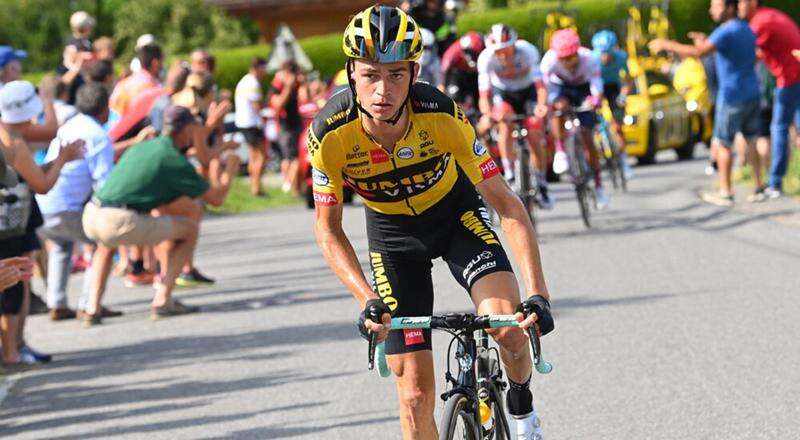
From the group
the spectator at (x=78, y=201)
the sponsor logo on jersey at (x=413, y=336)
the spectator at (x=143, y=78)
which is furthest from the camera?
the spectator at (x=143, y=78)

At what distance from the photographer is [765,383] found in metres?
8.56

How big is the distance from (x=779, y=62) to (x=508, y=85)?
3.28 m

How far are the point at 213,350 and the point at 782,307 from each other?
12.8 ft

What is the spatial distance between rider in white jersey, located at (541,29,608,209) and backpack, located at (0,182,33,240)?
24.1 ft

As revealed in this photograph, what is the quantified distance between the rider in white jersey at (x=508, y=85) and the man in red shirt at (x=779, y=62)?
2.74 meters

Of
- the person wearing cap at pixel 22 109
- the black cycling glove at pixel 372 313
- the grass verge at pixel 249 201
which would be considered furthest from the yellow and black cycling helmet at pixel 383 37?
the grass verge at pixel 249 201

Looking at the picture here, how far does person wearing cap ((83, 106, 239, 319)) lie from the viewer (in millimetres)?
12852

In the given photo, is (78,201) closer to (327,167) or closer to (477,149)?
(327,167)

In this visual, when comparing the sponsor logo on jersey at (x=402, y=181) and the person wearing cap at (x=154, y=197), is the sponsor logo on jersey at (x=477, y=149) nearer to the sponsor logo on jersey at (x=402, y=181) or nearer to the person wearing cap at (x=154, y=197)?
the sponsor logo on jersey at (x=402, y=181)

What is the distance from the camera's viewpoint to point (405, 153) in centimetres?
605

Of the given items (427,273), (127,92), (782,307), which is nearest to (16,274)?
(427,273)

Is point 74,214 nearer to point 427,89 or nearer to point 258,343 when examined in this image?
point 258,343

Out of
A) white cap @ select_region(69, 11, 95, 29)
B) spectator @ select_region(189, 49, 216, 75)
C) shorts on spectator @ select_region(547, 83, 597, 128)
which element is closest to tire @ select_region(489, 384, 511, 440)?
spectator @ select_region(189, 49, 216, 75)

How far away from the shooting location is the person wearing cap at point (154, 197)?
506 inches
